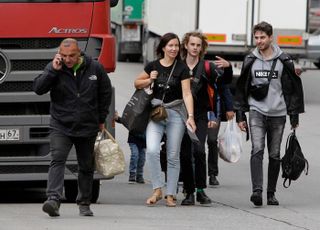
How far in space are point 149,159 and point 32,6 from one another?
1.96 metres

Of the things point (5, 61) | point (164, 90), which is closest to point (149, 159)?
point (164, 90)

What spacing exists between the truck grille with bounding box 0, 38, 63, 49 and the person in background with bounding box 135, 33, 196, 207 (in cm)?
94

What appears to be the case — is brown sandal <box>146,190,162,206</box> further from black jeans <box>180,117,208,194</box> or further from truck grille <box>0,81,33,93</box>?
truck grille <box>0,81,33,93</box>

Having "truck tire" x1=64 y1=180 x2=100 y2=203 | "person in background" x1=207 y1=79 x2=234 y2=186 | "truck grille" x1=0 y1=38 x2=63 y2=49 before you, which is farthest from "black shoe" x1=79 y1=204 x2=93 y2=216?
"person in background" x1=207 y1=79 x2=234 y2=186

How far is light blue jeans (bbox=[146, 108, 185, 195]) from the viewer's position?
38.6ft

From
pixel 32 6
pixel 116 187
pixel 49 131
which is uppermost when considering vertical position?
pixel 32 6

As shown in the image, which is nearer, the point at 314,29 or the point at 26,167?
the point at 26,167

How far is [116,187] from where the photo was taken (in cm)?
1419

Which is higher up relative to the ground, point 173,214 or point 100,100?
point 100,100

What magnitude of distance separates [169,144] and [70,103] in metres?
1.51

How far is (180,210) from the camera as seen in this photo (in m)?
11.7

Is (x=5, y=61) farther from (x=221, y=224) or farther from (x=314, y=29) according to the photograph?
(x=314, y=29)

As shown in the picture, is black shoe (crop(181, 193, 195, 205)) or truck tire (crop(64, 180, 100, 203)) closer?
black shoe (crop(181, 193, 195, 205))

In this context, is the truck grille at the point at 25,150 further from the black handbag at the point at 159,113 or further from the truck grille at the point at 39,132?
the black handbag at the point at 159,113
